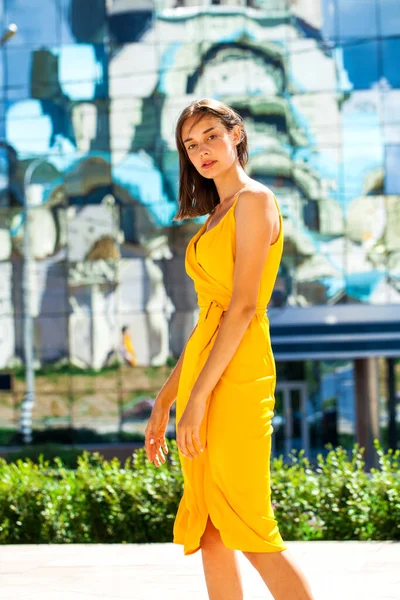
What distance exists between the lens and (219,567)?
3.30 m

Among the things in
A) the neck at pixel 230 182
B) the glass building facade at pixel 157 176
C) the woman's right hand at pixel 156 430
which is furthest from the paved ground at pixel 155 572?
the glass building facade at pixel 157 176

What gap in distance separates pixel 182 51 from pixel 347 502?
23.0 meters

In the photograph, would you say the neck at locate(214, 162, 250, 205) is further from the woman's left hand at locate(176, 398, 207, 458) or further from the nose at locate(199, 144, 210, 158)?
the woman's left hand at locate(176, 398, 207, 458)

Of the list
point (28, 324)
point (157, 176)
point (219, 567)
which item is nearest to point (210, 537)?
point (219, 567)

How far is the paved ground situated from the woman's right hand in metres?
1.37

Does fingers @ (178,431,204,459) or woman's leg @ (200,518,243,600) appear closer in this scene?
fingers @ (178,431,204,459)

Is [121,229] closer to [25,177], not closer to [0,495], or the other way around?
[25,177]

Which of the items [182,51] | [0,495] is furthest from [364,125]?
[0,495]

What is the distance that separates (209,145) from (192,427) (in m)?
0.89

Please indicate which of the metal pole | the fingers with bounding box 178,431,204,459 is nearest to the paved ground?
the fingers with bounding box 178,431,204,459

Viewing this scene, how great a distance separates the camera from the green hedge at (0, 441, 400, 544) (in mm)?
7191

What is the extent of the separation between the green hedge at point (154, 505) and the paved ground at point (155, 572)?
0.67 meters

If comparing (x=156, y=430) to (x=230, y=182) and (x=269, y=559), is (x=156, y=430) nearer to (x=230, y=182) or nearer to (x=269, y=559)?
(x=269, y=559)

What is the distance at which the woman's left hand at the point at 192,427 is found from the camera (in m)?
3.17
